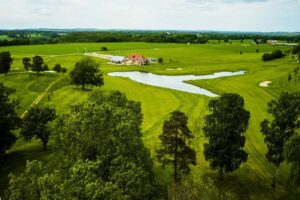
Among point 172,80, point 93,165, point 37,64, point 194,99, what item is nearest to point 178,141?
point 93,165

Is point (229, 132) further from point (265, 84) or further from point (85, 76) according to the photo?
point (265, 84)

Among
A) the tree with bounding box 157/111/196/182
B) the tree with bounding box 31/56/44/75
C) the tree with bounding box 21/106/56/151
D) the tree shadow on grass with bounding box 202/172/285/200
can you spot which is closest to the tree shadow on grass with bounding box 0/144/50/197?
the tree with bounding box 21/106/56/151

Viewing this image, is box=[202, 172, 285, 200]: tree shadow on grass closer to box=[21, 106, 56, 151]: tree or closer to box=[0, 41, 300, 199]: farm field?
box=[0, 41, 300, 199]: farm field

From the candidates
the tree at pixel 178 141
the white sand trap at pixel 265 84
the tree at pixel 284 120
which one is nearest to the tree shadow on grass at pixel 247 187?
the tree at pixel 284 120

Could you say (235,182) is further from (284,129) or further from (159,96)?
(159,96)

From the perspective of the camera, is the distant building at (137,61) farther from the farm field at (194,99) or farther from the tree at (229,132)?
the tree at (229,132)
